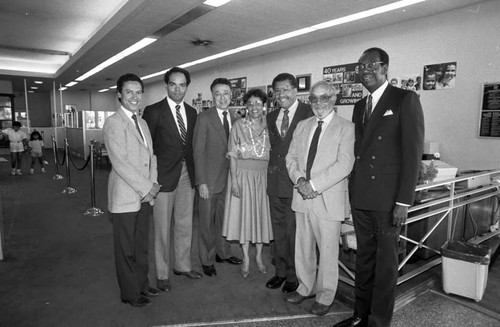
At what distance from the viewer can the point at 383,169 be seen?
2129 mm

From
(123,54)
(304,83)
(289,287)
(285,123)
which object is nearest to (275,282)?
(289,287)

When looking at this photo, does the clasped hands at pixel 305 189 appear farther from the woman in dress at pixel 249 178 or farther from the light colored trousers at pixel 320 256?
the woman in dress at pixel 249 178

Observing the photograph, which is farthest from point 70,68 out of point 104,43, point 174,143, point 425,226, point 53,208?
point 425,226

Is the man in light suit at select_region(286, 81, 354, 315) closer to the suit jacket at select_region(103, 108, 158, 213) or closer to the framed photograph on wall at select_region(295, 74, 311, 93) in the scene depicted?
the suit jacket at select_region(103, 108, 158, 213)

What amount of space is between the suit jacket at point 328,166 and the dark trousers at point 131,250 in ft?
4.04

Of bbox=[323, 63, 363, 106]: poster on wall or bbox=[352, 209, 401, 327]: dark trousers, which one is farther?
bbox=[323, 63, 363, 106]: poster on wall

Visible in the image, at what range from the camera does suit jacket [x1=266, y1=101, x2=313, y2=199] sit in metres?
2.83

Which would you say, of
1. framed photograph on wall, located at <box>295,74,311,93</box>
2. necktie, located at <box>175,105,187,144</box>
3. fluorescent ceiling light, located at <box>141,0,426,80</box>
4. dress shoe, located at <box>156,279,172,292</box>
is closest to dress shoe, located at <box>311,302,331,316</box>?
dress shoe, located at <box>156,279,172,292</box>

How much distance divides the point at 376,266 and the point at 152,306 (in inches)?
67.5

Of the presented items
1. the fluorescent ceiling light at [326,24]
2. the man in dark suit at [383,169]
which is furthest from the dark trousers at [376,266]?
the fluorescent ceiling light at [326,24]

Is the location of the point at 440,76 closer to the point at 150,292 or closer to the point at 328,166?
the point at 328,166

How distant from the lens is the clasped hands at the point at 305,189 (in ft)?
7.96

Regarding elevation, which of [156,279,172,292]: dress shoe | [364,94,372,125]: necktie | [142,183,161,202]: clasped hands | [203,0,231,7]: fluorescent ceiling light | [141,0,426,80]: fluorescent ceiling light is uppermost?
[203,0,231,7]: fluorescent ceiling light

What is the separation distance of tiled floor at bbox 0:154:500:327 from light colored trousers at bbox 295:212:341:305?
167mm
